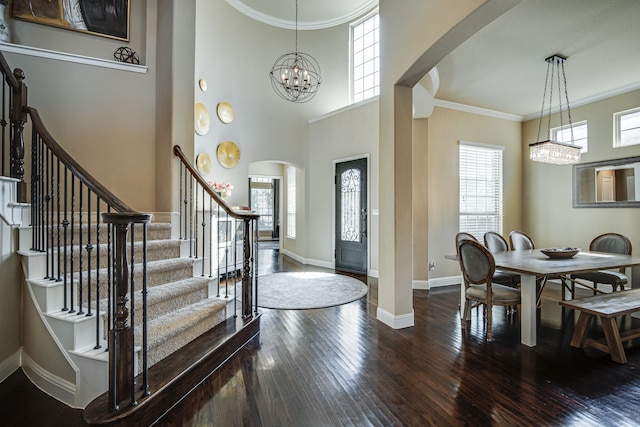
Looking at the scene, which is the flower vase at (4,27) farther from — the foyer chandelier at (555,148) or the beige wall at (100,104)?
the foyer chandelier at (555,148)

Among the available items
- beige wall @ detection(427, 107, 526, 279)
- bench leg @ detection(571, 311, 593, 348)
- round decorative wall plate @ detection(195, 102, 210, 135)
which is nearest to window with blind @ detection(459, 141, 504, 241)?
beige wall @ detection(427, 107, 526, 279)

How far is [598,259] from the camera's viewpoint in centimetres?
344

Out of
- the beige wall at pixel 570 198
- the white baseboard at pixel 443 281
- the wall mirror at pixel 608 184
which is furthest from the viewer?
the white baseboard at pixel 443 281

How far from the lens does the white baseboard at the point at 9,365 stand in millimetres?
2201

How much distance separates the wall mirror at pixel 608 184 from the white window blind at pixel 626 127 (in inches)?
11.2

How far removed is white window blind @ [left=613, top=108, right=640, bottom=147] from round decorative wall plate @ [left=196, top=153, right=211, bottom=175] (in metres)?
6.83

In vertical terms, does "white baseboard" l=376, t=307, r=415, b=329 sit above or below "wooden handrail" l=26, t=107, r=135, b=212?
below

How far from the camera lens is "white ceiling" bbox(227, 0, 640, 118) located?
290 cm

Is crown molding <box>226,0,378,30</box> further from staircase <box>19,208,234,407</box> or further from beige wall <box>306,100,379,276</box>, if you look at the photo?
staircase <box>19,208,234,407</box>

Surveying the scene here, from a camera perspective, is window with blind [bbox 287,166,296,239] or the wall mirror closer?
the wall mirror

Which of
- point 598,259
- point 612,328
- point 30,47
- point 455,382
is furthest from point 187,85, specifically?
point 598,259

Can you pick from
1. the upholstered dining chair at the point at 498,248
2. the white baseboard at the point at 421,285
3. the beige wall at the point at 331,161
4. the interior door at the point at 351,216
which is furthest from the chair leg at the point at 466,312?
the interior door at the point at 351,216

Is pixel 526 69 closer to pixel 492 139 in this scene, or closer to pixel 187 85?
pixel 492 139

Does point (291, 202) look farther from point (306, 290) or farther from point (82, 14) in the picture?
point (82, 14)
